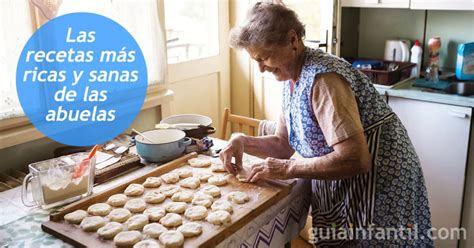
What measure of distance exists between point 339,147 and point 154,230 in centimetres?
57

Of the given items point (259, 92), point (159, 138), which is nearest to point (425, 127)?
point (259, 92)

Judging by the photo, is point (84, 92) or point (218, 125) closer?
point (84, 92)

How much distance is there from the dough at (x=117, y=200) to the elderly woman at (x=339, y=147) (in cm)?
38

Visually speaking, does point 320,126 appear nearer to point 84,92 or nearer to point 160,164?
point 160,164

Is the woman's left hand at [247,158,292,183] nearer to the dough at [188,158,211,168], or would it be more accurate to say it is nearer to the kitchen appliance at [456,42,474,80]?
the dough at [188,158,211,168]

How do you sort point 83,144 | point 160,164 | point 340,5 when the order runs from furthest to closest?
1. point 340,5
2. point 83,144
3. point 160,164

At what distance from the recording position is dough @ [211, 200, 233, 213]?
A: 4.19 ft

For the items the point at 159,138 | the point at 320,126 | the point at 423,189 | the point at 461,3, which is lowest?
the point at 423,189

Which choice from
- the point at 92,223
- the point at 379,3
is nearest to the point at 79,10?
the point at 92,223

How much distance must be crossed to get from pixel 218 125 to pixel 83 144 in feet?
4.67

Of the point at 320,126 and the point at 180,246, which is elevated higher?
the point at 320,126

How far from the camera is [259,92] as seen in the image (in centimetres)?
315

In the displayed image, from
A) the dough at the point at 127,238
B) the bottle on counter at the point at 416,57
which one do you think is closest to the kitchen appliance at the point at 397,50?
the bottle on counter at the point at 416,57

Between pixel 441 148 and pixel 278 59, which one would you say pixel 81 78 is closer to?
pixel 278 59
